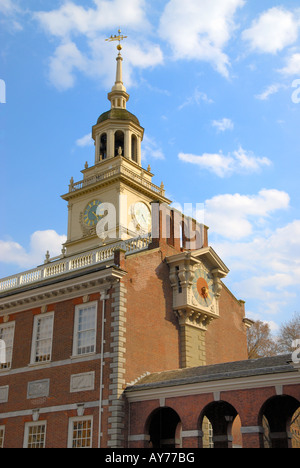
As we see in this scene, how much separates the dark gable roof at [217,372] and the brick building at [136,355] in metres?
0.05

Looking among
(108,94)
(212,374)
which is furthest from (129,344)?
(108,94)

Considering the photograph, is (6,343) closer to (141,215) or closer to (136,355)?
(136,355)

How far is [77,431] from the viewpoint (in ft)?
82.3

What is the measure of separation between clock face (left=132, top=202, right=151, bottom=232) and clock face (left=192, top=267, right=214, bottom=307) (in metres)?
14.1

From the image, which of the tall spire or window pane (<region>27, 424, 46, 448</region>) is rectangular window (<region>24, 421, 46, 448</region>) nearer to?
window pane (<region>27, 424, 46, 448</region>)

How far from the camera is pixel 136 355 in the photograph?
2611 centimetres

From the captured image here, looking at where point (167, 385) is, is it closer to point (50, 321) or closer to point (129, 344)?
point (129, 344)

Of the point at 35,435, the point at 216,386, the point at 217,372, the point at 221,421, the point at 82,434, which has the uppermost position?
the point at 217,372

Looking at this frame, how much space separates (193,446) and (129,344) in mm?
5320

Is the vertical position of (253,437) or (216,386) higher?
(216,386)

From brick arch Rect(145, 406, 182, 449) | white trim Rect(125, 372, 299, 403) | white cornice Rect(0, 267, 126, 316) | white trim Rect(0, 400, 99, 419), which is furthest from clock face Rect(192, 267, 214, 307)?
white trim Rect(0, 400, 99, 419)

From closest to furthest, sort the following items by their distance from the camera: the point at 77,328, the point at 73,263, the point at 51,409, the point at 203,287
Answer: the point at 51,409, the point at 77,328, the point at 73,263, the point at 203,287

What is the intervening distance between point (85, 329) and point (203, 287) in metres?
7.48

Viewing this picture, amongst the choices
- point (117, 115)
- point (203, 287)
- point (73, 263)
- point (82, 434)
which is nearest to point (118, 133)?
point (117, 115)
